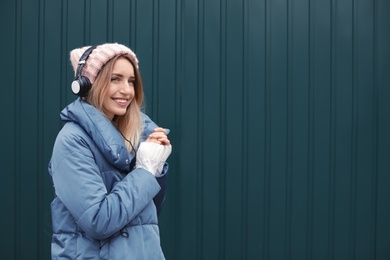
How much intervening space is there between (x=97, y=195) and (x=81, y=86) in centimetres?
46

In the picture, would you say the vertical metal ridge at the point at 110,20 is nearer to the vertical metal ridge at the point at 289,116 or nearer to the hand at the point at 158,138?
the vertical metal ridge at the point at 289,116

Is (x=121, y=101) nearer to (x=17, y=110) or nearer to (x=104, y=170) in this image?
(x=104, y=170)

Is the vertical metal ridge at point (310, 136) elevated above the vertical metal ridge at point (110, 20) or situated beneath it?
situated beneath

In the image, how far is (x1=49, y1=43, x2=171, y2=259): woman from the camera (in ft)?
7.42

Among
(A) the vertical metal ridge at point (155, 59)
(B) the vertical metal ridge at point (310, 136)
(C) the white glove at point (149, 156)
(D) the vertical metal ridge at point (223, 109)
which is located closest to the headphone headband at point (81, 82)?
(C) the white glove at point (149, 156)

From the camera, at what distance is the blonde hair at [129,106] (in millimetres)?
2469

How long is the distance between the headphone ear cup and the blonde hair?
3 cm

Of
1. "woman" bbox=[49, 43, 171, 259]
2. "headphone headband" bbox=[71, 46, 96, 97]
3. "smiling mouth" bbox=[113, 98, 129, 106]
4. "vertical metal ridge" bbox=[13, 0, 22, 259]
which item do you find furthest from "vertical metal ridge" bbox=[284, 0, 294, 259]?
"headphone headband" bbox=[71, 46, 96, 97]

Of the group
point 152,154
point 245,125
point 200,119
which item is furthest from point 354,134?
point 152,154

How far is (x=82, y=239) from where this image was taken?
2.31 meters

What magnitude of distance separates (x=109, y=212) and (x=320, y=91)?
270 cm

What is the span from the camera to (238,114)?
4562mm

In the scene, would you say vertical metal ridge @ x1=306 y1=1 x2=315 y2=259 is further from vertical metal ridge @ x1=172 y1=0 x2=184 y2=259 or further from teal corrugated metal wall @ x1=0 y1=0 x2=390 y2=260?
vertical metal ridge @ x1=172 y1=0 x2=184 y2=259

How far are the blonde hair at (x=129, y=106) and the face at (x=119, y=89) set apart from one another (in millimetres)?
22
